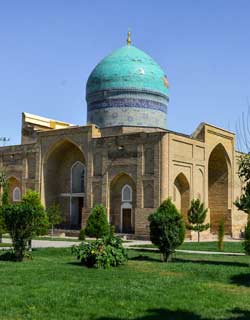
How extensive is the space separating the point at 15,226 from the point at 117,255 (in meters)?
3.01

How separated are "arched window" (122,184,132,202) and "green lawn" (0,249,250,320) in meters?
16.8

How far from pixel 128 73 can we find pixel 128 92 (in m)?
1.21

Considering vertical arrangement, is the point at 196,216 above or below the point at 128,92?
below

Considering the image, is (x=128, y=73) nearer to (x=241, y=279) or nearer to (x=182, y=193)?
(x=182, y=193)

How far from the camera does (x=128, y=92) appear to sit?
31.3 m

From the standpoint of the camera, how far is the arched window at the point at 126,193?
2809 centimetres

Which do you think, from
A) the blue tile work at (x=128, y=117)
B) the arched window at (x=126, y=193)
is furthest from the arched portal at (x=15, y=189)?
the arched window at (x=126, y=193)

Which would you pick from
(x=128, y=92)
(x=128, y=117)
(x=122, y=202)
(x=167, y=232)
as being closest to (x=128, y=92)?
(x=128, y=92)

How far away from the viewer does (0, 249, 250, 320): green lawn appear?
648 centimetres

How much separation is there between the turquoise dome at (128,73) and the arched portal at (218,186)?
5255 mm

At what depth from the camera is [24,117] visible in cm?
3347

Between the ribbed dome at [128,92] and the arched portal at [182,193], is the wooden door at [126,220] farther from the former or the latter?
the ribbed dome at [128,92]

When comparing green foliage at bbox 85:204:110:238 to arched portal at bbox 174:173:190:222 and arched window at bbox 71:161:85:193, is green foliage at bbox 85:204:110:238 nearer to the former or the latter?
arched portal at bbox 174:173:190:222

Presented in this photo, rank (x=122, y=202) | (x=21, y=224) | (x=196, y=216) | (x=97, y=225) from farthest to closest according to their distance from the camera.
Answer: (x=122, y=202) < (x=196, y=216) < (x=97, y=225) < (x=21, y=224)
